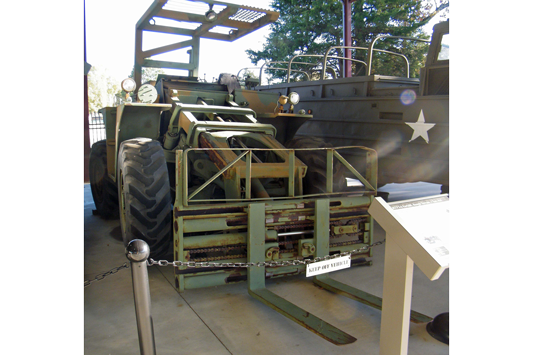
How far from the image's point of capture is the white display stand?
6.67 ft

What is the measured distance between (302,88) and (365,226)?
4685 millimetres

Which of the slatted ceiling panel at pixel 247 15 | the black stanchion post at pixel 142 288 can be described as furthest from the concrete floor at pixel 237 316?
the slatted ceiling panel at pixel 247 15

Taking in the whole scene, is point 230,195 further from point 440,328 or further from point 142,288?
point 440,328

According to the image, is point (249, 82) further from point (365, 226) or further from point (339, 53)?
point (339, 53)

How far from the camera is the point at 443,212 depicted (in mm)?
2344

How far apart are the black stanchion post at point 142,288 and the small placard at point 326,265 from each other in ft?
3.57

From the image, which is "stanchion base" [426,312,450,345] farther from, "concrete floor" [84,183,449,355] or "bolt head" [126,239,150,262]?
"bolt head" [126,239,150,262]

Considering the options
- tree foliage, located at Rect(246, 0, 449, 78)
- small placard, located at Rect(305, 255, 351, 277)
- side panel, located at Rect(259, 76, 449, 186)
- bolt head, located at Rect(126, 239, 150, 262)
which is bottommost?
small placard, located at Rect(305, 255, 351, 277)

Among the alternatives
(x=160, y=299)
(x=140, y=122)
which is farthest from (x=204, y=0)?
(x=160, y=299)

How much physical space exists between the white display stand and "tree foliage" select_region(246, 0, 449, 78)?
16228mm

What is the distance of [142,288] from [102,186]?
430cm

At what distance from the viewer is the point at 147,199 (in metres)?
3.80

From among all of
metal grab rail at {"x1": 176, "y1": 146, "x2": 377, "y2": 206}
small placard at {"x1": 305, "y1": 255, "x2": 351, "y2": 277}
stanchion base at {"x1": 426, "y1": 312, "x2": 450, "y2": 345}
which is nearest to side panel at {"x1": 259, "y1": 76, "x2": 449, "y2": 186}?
metal grab rail at {"x1": 176, "y1": 146, "x2": 377, "y2": 206}

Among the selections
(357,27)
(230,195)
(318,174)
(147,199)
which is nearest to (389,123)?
(318,174)
